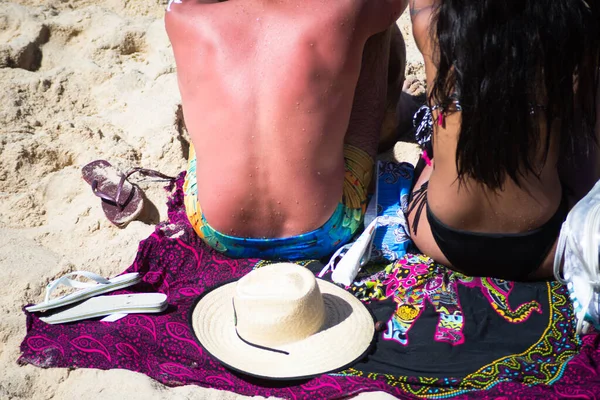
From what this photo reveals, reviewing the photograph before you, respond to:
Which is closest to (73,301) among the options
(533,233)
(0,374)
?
(0,374)

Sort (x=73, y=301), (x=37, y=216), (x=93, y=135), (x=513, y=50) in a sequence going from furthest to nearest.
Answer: (x=93, y=135)
(x=37, y=216)
(x=73, y=301)
(x=513, y=50)

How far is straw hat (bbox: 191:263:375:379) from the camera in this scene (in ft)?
6.86

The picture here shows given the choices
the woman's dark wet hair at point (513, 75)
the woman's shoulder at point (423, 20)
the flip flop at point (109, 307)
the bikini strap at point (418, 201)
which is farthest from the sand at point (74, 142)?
the woman's shoulder at point (423, 20)

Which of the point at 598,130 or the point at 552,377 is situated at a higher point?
the point at 598,130

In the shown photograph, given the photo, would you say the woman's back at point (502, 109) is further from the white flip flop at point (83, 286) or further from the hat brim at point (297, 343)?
the white flip flop at point (83, 286)

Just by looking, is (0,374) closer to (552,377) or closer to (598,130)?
(552,377)

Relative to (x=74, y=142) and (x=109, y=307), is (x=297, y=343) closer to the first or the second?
(x=109, y=307)

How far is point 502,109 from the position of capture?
2.09 metres

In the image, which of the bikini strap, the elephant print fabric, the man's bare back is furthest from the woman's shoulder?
the elephant print fabric

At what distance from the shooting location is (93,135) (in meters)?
3.38

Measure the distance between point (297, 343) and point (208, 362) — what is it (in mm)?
308

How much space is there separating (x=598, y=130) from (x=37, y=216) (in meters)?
2.18

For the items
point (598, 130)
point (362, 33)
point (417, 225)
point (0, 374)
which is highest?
point (362, 33)

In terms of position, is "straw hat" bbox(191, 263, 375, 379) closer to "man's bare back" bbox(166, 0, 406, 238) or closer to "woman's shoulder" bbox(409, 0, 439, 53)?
"man's bare back" bbox(166, 0, 406, 238)
